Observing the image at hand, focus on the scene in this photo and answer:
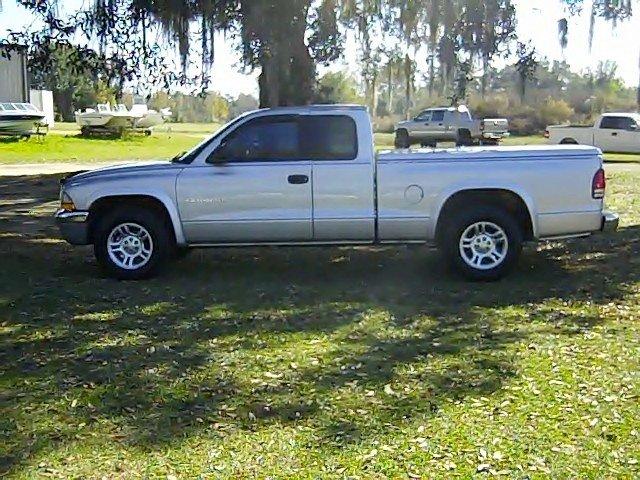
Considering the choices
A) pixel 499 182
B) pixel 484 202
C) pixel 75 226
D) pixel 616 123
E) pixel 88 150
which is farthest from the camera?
pixel 88 150

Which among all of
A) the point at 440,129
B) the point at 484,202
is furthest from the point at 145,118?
the point at 484,202

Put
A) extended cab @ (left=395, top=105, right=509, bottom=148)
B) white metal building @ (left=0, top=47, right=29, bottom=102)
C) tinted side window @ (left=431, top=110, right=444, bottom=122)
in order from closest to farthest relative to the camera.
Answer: extended cab @ (left=395, top=105, right=509, bottom=148) → tinted side window @ (left=431, top=110, right=444, bottom=122) → white metal building @ (left=0, top=47, right=29, bottom=102)

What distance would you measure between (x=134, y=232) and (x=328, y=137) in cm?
230

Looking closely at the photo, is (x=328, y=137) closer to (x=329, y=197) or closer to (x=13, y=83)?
(x=329, y=197)

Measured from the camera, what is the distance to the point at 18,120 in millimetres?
36469

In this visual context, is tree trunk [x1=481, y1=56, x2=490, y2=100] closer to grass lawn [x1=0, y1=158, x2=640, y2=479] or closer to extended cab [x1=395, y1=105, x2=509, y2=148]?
grass lawn [x1=0, y1=158, x2=640, y2=479]

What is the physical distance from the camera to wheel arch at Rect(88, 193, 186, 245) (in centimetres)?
888

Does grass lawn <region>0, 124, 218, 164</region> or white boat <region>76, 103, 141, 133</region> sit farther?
white boat <region>76, 103, 141, 133</region>

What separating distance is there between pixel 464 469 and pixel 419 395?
1.10m

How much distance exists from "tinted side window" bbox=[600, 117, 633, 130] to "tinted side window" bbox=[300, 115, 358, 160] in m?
26.1

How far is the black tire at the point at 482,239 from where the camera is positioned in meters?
8.71

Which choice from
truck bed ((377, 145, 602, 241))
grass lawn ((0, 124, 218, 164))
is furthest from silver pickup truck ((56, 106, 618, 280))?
grass lawn ((0, 124, 218, 164))

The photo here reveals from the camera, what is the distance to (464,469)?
173 inches

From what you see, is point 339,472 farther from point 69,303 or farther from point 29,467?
point 69,303
